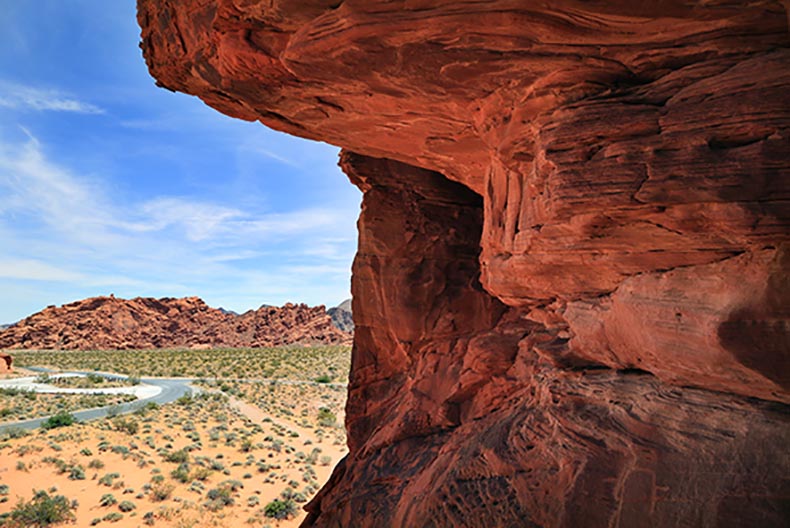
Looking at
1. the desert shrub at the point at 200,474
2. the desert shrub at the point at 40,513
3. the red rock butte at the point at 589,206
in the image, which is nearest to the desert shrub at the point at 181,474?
the desert shrub at the point at 200,474

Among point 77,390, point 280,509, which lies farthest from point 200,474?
point 77,390

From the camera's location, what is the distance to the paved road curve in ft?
84.4

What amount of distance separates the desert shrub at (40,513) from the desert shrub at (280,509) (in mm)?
5927

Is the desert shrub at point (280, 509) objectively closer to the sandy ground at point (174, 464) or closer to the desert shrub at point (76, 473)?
the sandy ground at point (174, 464)

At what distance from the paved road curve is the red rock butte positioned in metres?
25.3

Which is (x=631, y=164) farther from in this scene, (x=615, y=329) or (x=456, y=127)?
(x=456, y=127)

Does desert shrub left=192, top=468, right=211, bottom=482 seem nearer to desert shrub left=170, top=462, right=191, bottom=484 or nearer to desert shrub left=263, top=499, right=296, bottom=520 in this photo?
desert shrub left=170, top=462, right=191, bottom=484

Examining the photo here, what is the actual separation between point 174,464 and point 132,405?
1290 centimetres

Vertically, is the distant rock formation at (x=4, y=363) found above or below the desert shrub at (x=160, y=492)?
above

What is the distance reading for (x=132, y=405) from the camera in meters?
31.4

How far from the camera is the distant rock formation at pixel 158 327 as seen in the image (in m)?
99.0

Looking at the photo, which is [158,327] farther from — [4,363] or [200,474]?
[200,474]

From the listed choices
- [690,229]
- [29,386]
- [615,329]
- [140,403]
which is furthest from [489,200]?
[29,386]

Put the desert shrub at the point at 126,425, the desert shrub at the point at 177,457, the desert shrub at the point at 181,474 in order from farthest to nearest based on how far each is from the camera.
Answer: the desert shrub at the point at 126,425
the desert shrub at the point at 177,457
the desert shrub at the point at 181,474
